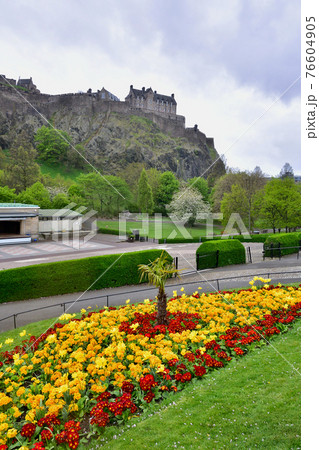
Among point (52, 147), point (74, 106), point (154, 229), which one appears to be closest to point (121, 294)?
point (154, 229)

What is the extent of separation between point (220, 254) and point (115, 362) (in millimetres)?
11996

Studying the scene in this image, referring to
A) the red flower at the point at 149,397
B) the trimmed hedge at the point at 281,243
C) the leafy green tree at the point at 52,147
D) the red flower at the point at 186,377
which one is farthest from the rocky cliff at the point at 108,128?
the red flower at the point at 149,397

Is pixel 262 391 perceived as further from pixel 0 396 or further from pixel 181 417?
pixel 0 396

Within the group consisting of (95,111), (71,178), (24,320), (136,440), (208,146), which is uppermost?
(95,111)

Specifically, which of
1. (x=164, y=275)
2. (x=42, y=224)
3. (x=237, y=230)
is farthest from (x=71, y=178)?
(x=164, y=275)

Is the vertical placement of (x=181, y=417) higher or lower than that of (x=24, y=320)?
higher

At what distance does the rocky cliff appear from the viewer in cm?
8850

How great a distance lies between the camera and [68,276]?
12188 mm

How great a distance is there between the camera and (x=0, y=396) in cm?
414

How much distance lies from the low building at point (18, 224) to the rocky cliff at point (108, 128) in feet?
191

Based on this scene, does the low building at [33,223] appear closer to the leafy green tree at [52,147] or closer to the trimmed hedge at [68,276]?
the trimmed hedge at [68,276]

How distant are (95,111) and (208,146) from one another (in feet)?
150

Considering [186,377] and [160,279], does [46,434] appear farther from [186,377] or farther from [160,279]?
[160,279]

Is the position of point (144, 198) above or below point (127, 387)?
above
